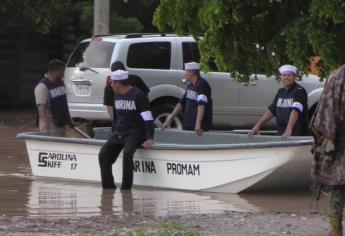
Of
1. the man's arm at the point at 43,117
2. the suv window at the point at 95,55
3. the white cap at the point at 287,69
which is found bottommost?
the man's arm at the point at 43,117

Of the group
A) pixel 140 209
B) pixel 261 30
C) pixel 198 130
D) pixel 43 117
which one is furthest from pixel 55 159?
pixel 261 30

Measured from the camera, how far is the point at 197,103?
1416 centimetres

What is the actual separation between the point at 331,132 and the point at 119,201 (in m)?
4.17

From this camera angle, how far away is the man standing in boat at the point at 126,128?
1274 cm

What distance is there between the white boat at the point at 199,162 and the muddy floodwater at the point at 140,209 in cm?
16

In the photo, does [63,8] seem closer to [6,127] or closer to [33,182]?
[6,127]

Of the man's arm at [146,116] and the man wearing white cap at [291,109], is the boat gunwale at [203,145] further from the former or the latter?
the man wearing white cap at [291,109]

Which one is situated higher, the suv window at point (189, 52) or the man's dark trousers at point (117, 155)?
the suv window at point (189, 52)

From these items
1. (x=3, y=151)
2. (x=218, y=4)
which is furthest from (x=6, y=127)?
(x=218, y=4)

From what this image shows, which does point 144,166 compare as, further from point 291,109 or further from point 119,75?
point 291,109

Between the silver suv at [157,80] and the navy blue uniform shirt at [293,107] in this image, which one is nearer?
the navy blue uniform shirt at [293,107]

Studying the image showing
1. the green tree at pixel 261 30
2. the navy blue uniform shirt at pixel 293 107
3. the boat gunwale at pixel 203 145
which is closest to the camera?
the green tree at pixel 261 30

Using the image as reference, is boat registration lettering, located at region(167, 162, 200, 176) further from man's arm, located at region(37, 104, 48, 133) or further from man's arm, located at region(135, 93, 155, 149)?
man's arm, located at region(37, 104, 48, 133)

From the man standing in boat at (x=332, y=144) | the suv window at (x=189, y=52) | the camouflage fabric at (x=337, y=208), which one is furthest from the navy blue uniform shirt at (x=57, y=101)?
the camouflage fabric at (x=337, y=208)
